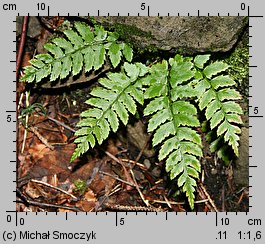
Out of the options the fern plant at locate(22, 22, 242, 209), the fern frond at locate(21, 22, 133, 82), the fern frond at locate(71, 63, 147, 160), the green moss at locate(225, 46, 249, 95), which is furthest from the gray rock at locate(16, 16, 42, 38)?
the green moss at locate(225, 46, 249, 95)

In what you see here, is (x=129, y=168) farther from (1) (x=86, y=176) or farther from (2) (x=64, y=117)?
(2) (x=64, y=117)

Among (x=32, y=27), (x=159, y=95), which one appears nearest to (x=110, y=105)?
(x=159, y=95)

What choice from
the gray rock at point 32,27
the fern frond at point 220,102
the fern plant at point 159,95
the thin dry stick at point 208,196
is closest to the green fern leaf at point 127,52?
the fern plant at point 159,95

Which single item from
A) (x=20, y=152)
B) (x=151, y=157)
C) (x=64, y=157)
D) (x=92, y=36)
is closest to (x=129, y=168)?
(x=151, y=157)

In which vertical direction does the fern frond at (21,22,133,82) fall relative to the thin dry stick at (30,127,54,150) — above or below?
above

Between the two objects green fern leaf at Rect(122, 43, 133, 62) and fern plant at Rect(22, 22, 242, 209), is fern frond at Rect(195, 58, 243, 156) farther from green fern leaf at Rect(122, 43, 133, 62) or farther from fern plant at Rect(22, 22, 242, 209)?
green fern leaf at Rect(122, 43, 133, 62)

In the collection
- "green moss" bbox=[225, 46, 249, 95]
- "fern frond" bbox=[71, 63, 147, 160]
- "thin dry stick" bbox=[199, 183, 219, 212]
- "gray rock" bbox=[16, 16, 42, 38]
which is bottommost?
"thin dry stick" bbox=[199, 183, 219, 212]

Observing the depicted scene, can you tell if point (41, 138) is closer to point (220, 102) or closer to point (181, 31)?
point (181, 31)
